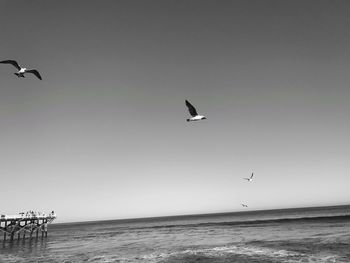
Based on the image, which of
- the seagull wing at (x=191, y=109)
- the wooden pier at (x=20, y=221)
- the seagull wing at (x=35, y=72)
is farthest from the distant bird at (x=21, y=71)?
the wooden pier at (x=20, y=221)

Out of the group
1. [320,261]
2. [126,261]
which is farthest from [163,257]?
[320,261]

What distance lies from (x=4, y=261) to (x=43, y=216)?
28523 millimetres

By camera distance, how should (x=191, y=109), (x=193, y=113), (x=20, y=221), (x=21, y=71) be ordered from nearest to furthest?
1. (x=21, y=71)
2. (x=191, y=109)
3. (x=193, y=113)
4. (x=20, y=221)

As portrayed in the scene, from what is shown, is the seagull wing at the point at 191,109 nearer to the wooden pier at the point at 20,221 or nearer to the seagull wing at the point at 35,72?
the seagull wing at the point at 35,72

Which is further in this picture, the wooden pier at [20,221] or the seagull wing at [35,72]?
the wooden pier at [20,221]

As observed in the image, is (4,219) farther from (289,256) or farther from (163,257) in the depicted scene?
(289,256)

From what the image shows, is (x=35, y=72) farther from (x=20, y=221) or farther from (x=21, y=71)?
(x=20, y=221)

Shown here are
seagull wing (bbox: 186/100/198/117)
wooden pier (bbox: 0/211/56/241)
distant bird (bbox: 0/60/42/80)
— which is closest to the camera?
distant bird (bbox: 0/60/42/80)

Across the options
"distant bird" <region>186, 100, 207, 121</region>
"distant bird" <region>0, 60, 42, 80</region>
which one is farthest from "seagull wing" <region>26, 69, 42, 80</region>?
"distant bird" <region>186, 100, 207, 121</region>

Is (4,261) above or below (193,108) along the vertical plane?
below

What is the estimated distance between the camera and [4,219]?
53.2 metres

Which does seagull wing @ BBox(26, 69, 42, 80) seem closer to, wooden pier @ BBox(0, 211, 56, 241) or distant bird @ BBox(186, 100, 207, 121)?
distant bird @ BBox(186, 100, 207, 121)

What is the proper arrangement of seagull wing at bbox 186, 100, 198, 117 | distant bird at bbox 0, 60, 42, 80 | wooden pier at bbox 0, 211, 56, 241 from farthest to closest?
wooden pier at bbox 0, 211, 56, 241 → seagull wing at bbox 186, 100, 198, 117 → distant bird at bbox 0, 60, 42, 80

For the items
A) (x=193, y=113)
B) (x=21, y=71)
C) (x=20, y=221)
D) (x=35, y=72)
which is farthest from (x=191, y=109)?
(x=20, y=221)
